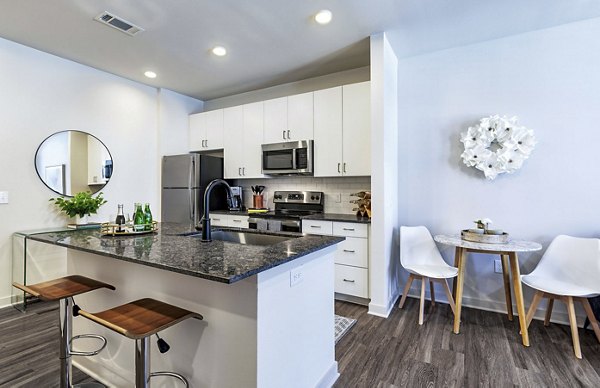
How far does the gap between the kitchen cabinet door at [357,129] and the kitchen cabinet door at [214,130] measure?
2.03 meters

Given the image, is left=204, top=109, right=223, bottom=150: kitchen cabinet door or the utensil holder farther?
left=204, top=109, right=223, bottom=150: kitchen cabinet door

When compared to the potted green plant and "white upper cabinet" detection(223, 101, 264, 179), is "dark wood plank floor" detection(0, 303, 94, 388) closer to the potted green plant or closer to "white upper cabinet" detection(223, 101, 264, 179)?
the potted green plant

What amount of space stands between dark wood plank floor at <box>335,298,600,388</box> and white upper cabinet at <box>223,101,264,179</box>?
98.6 inches

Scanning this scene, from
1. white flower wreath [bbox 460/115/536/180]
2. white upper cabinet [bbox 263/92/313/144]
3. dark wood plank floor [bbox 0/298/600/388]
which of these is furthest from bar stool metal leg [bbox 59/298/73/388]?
white flower wreath [bbox 460/115/536/180]

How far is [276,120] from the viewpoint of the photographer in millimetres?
3922

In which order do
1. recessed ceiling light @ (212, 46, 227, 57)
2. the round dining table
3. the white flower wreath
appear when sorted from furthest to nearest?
recessed ceiling light @ (212, 46, 227, 57) < the white flower wreath < the round dining table

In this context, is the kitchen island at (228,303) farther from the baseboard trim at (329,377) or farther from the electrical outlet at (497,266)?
the electrical outlet at (497,266)

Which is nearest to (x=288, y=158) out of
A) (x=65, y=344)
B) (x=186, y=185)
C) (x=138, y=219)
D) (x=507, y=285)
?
(x=186, y=185)

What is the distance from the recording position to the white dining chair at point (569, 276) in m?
2.21

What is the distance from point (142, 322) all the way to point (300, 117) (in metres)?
2.98

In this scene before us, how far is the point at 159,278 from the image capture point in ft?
5.14

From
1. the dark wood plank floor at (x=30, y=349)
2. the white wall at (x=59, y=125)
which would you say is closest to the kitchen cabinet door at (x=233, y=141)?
the white wall at (x=59, y=125)

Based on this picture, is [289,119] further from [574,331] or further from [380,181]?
[574,331]

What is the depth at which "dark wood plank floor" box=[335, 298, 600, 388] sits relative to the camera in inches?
73.5
